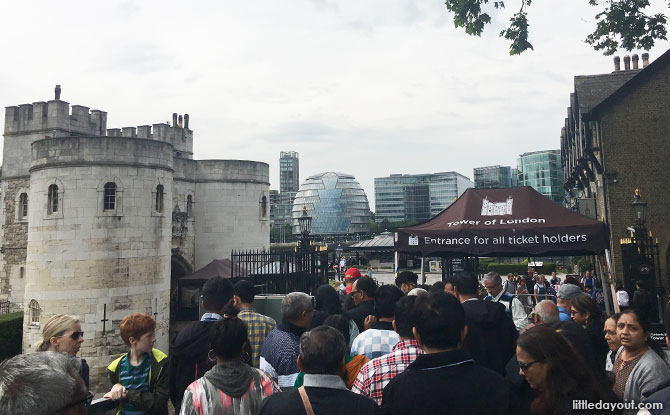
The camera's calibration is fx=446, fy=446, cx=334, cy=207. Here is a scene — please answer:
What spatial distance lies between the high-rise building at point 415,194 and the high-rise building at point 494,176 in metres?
5.37

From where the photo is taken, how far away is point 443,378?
273cm

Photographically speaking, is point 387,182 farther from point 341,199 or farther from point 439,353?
point 439,353

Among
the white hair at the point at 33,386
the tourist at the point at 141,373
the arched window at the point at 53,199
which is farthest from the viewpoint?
the arched window at the point at 53,199

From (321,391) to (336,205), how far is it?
11493 centimetres

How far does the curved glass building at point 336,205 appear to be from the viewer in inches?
4582

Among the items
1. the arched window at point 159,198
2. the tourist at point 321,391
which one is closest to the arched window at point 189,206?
the arched window at point 159,198

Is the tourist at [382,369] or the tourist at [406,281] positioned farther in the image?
the tourist at [406,281]

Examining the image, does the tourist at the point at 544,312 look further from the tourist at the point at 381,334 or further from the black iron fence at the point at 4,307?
the black iron fence at the point at 4,307

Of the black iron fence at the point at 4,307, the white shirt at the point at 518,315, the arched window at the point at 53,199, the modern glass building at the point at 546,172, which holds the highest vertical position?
the modern glass building at the point at 546,172

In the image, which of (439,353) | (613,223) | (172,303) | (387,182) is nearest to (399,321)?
(439,353)

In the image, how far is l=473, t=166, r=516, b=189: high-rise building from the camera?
434 feet

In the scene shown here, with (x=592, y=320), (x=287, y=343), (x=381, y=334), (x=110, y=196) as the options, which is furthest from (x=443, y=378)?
(x=110, y=196)

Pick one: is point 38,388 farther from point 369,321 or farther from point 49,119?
point 49,119

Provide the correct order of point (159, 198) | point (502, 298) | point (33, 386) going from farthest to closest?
point (159, 198)
point (502, 298)
point (33, 386)
